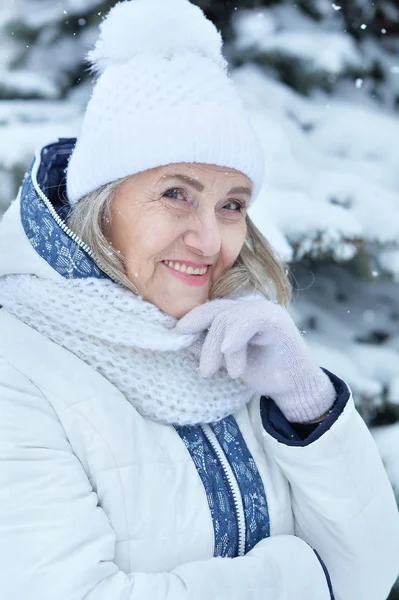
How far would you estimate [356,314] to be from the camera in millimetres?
2592

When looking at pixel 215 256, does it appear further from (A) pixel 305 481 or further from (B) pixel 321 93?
(B) pixel 321 93

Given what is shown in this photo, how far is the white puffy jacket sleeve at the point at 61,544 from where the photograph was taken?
1.11m

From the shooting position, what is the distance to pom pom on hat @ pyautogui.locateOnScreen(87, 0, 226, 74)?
1527 mm

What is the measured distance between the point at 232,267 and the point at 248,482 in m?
0.55

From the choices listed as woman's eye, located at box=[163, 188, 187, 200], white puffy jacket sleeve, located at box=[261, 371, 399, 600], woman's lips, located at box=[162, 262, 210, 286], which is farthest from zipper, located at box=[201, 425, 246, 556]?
woman's eye, located at box=[163, 188, 187, 200]

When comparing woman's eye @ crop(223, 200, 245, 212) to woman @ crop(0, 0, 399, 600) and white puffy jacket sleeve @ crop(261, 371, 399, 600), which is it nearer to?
woman @ crop(0, 0, 399, 600)

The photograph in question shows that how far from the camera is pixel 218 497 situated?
139 centimetres

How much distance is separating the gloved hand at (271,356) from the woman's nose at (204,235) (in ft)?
0.46

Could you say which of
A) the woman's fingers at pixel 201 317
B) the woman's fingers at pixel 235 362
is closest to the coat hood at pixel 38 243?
the woman's fingers at pixel 201 317

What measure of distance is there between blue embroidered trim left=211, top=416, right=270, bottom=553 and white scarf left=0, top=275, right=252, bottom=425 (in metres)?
0.06

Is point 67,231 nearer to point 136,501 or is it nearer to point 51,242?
point 51,242

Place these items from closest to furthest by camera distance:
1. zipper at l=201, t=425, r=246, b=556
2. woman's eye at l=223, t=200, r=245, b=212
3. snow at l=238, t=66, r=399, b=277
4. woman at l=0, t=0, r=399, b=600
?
1. woman at l=0, t=0, r=399, b=600
2. zipper at l=201, t=425, r=246, b=556
3. woman's eye at l=223, t=200, r=245, b=212
4. snow at l=238, t=66, r=399, b=277

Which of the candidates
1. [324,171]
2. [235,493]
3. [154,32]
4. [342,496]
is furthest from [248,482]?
[324,171]

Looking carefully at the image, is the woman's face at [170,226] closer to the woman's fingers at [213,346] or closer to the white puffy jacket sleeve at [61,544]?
the woman's fingers at [213,346]
